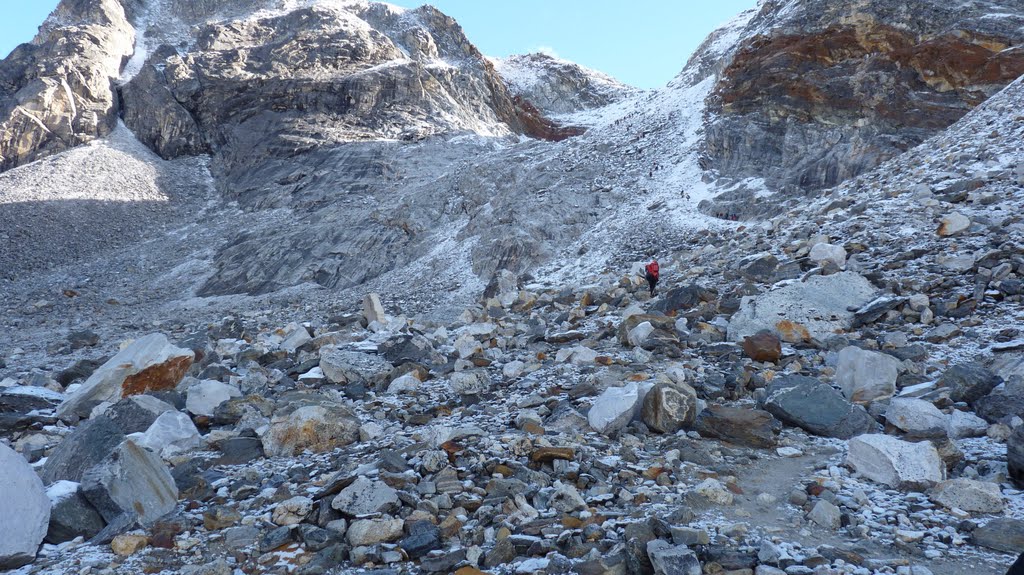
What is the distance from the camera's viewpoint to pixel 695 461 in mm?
4516

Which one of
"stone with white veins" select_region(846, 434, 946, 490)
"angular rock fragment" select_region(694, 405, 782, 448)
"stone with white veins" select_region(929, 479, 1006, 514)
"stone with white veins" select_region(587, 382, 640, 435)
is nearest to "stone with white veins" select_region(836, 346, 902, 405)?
"angular rock fragment" select_region(694, 405, 782, 448)

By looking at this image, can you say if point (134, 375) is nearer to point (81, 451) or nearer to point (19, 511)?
point (81, 451)

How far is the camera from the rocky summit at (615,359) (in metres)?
3.61

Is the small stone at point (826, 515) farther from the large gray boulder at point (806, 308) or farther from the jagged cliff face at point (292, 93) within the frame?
the jagged cliff face at point (292, 93)

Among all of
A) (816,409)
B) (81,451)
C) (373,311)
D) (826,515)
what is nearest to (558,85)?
(373,311)

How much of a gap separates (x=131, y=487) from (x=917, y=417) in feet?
21.5

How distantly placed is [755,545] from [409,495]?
2383mm

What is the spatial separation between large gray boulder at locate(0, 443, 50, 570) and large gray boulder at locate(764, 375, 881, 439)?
20.4 ft

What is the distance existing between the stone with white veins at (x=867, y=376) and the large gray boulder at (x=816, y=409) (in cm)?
22

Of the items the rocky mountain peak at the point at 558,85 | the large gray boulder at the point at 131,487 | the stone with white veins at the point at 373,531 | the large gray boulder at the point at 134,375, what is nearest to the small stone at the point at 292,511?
the stone with white veins at the point at 373,531

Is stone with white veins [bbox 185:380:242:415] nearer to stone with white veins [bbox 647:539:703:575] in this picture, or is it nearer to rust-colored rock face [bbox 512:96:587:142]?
stone with white veins [bbox 647:539:703:575]

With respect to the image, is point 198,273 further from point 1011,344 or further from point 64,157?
point 1011,344

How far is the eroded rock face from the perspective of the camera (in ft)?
132

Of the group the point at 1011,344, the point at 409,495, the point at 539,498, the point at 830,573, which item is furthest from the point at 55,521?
the point at 1011,344
